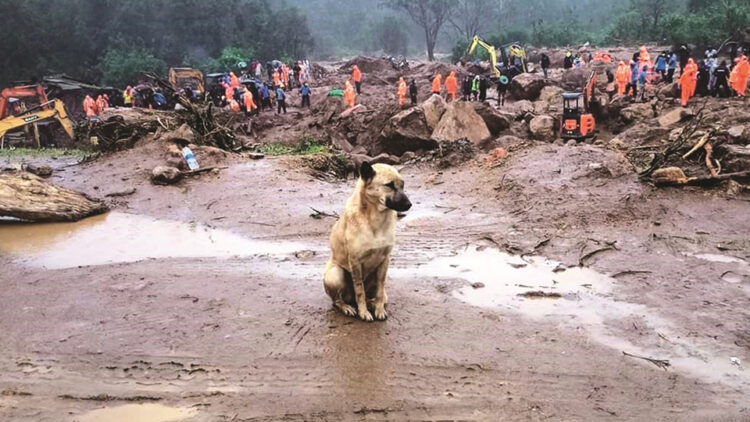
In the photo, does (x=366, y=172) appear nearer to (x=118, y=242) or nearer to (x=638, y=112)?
(x=118, y=242)

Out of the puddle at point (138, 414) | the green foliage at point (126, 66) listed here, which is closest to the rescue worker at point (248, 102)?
the green foliage at point (126, 66)

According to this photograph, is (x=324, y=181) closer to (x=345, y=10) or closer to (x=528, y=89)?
(x=528, y=89)

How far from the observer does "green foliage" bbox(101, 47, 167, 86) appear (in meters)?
37.8

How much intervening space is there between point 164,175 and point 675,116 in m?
14.2

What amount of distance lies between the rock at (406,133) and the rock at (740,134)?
26.0ft

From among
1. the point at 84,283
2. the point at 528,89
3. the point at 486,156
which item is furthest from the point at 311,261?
the point at 528,89

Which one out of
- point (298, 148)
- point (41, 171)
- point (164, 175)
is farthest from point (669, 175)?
point (41, 171)

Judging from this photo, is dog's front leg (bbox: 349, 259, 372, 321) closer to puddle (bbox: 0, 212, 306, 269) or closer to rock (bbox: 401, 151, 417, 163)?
puddle (bbox: 0, 212, 306, 269)

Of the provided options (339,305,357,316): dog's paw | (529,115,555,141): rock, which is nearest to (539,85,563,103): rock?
(529,115,555,141): rock

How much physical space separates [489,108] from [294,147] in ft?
23.2

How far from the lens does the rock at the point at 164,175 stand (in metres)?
12.2

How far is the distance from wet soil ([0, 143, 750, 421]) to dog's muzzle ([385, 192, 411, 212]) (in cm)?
132

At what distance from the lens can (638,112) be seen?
18125mm

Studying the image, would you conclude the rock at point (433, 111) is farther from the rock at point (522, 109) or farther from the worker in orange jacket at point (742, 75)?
the worker in orange jacket at point (742, 75)
